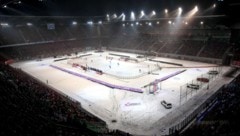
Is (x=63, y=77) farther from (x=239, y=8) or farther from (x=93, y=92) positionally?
(x=239, y=8)

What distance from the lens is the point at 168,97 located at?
2895 cm

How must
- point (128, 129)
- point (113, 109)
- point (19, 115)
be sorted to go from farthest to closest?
point (113, 109) → point (128, 129) → point (19, 115)

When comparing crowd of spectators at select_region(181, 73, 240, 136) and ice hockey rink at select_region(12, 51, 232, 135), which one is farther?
ice hockey rink at select_region(12, 51, 232, 135)

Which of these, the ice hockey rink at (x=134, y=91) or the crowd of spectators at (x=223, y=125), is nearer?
the crowd of spectators at (x=223, y=125)

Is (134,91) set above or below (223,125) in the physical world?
below

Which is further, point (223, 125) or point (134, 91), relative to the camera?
point (134, 91)

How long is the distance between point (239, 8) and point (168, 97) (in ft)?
113

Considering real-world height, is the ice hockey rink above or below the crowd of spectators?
below

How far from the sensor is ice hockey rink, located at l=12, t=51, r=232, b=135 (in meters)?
22.7

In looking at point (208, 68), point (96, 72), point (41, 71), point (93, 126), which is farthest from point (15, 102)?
point (208, 68)

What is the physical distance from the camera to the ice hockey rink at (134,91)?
22688mm

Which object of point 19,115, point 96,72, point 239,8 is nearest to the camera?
point 19,115

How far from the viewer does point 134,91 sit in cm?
3216

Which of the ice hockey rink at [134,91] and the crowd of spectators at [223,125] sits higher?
the crowd of spectators at [223,125]
